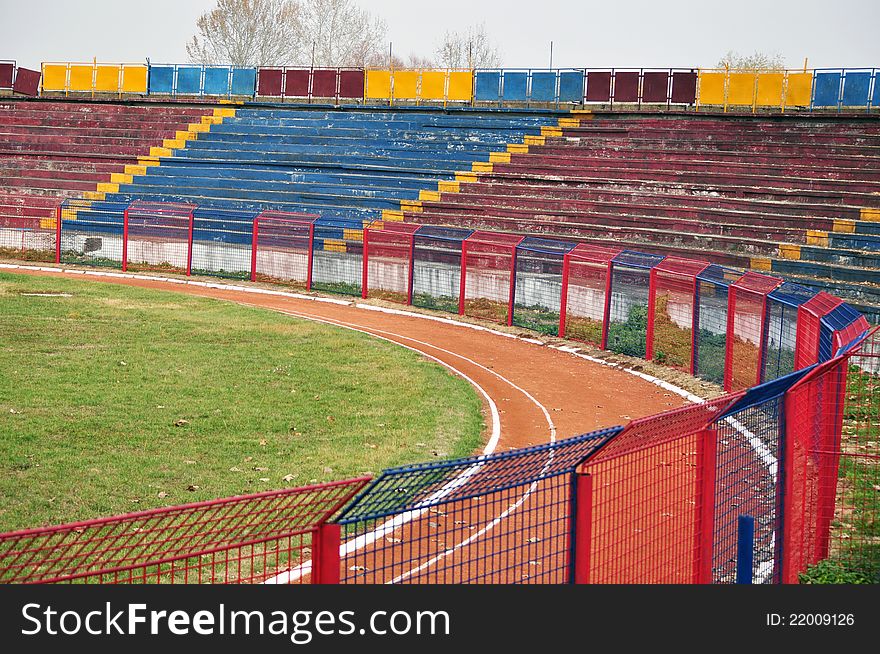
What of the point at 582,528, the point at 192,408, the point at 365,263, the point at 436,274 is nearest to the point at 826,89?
the point at 436,274

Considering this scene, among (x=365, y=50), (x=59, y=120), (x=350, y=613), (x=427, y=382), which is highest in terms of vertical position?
(x=365, y=50)

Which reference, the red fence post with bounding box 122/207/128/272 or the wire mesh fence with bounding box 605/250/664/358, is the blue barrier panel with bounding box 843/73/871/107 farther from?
the red fence post with bounding box 122/207/128/272

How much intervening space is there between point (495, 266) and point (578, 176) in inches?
381

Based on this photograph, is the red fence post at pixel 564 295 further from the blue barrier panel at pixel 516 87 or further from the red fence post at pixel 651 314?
the blue barrier panel at pixel 516 87

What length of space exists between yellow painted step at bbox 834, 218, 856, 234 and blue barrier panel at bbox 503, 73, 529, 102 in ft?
53.4

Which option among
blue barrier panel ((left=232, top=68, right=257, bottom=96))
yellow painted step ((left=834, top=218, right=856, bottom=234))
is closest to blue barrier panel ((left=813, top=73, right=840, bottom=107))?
yellow painted step ((left=834, top=218, right=856, bottom=234))

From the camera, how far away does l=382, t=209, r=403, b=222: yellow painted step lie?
124 feet

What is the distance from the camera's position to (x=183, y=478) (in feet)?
42.5

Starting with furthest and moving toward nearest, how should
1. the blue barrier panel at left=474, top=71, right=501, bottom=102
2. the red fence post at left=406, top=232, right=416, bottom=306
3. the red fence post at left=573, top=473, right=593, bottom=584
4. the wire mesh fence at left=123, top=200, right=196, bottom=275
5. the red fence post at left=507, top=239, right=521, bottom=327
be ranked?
the blue barrier panel at left=474, top=71, right=501, bottom=102
the wire mesh fence at left=123, top=200, right=196, bottom=275
the red fence post at left=406, top=232, right=416, bottom=306
the red fence post at left=507, top=239, right=521, bottom=327
the red fence post at left=573, top=473, right=593, bottom=584

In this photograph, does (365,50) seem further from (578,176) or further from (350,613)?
(350,613)

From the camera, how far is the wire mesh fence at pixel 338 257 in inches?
1291

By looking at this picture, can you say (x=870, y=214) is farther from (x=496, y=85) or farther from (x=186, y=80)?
(x=186, y=80)

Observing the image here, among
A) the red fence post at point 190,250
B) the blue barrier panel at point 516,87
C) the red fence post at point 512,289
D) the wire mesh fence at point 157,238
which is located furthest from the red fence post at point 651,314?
the blue barrier panel at point 516,87

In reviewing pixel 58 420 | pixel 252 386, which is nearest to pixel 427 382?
pixel 252 386
